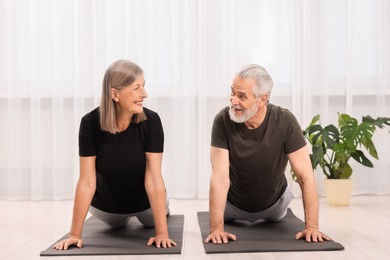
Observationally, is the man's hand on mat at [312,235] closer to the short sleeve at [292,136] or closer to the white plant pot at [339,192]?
the short sleeve at [292,136]

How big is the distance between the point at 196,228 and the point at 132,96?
3.29 ft

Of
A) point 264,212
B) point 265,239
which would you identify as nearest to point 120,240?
point 265,239

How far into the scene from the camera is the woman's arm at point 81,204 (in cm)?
269

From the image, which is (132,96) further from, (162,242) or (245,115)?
(162,242)

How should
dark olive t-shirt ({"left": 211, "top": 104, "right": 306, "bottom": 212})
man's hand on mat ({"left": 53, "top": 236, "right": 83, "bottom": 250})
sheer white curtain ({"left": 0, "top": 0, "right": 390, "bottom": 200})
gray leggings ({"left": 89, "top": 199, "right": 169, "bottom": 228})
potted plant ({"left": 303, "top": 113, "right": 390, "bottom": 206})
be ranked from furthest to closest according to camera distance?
sheer white curtain ({"left": 0, "top": 0, "right": 390, "bottom": 200}), potted plant ({"left": 303, "top": 113, "right": 390, "bottom": 206}), gray leggings ({"left": 89, "top": 199, "right": 169, "bottom": 228}), dark olive t-shirt ({"left": 211, "top": 104, "right": 306, "bottom": 212}), man's hand on mat ({"left": 53, "top": 236, "right": 83, "bottom": 250})

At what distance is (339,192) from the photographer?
4.27 meters

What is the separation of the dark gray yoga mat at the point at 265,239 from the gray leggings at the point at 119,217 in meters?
0.30

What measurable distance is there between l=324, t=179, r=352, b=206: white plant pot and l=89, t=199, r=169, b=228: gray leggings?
1.61 metres

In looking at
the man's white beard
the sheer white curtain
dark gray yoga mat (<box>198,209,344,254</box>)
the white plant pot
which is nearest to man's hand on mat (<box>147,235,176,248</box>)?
dark gray yoga mat (<box>198,209,344,254</box>)

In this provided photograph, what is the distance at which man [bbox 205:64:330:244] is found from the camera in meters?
2.81

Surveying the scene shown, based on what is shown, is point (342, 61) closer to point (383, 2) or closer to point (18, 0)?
point (383, 2)

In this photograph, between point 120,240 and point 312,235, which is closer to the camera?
point 312,235

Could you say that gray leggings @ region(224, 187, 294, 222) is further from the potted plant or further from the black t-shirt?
the potted plant

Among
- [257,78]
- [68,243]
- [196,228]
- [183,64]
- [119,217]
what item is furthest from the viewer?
[183,64]
